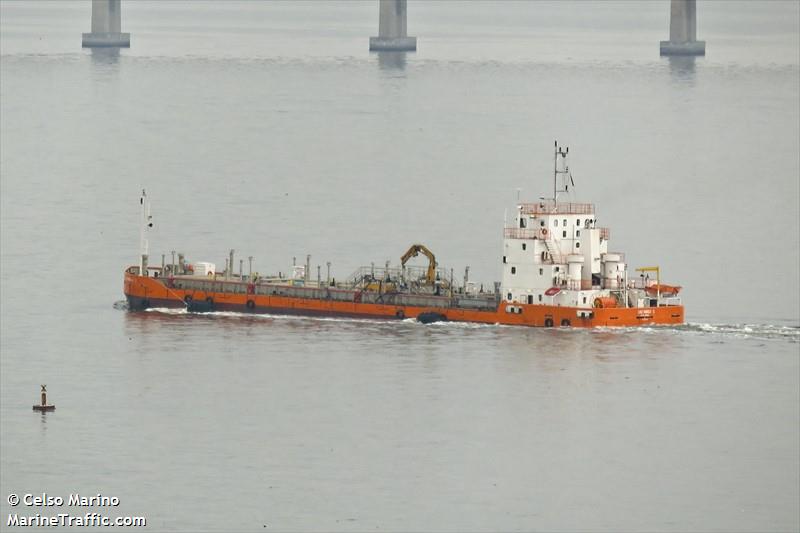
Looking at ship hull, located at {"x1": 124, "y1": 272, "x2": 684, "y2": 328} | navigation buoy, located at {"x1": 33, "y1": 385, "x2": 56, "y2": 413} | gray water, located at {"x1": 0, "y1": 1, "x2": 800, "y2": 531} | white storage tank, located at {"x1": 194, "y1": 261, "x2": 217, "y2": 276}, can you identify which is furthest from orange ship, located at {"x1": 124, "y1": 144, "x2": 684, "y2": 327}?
navigation buoy, located at {"x1": 33, "y1": 385, "x2": 56, "y2": 413}

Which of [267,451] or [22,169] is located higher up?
[22,169]

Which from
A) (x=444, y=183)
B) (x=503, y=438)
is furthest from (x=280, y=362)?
(x=444, y=183)

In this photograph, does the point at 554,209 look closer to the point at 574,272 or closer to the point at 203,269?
the point at 574,272

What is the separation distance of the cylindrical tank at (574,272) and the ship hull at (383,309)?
1.22 meters

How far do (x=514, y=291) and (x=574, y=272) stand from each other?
2.84m

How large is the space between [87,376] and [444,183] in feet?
246

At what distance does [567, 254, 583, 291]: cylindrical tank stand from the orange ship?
45 mm

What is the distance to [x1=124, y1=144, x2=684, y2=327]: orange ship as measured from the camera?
112 meters

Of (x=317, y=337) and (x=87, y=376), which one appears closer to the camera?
(x=87, y=376)

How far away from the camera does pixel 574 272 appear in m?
113

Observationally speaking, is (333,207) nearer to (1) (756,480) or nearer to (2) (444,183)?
(2) (444,183)

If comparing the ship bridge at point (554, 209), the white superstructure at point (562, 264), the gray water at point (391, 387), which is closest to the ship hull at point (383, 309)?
the white superstructure at point (562, 264)

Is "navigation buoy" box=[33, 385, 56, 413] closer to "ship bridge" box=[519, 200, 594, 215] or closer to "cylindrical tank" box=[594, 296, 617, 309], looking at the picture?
"cylindrical tank" box=[594, 296, 617, 309]

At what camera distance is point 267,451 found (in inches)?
3378
